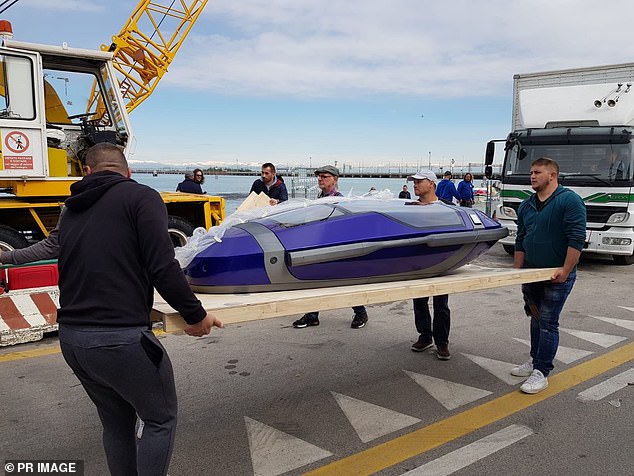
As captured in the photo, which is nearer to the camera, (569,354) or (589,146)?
(569,354)

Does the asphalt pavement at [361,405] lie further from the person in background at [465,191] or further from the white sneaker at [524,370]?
A: the person in background at [465,191]

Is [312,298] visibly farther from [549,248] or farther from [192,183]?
[192,183]

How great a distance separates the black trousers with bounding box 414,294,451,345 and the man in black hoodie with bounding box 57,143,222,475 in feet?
9.45

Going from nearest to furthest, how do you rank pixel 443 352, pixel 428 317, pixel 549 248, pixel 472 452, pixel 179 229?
pixel 472 452
pixel 549 248
pixel 443 352
pixel 428 317
pixel 179 229

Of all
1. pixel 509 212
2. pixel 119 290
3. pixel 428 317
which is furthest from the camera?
pixel 509 212

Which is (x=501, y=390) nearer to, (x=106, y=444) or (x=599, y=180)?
(x=106, y=444)

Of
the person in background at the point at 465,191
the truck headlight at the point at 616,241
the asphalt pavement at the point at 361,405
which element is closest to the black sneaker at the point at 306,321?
the asphalt pavement at the point at 361,405

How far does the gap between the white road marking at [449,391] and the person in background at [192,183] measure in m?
6.83

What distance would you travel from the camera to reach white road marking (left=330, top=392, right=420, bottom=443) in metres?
3.38

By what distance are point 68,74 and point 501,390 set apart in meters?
6.55

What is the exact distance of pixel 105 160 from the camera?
7.25 ft

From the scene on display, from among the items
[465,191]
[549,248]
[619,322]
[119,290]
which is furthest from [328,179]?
[465,191]

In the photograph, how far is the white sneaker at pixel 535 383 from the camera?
12.8 ft

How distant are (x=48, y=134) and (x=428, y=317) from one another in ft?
16.9
